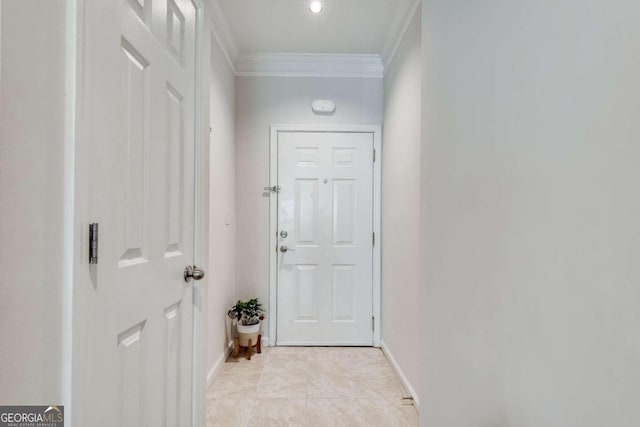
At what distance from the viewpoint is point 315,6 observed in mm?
2369

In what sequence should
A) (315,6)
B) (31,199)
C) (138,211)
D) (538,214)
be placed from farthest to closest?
(315,6) → (138,211) → (538,214) → (31,199)

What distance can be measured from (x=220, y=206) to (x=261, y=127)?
90 centimetres

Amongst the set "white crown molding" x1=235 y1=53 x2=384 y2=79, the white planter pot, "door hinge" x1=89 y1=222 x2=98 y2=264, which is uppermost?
"white crown molding" x1=235 y1=53 x2=384 y2=79

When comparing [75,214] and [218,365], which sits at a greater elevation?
[75,214]

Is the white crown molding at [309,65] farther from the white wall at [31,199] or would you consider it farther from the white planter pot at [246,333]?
the white wall at [31,199]

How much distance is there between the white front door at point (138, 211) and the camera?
0.80m

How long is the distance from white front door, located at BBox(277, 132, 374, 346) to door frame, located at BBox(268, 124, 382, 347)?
39 millimetres

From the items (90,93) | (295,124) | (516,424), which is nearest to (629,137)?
(516,424)

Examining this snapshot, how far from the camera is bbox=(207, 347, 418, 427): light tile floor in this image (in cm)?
198

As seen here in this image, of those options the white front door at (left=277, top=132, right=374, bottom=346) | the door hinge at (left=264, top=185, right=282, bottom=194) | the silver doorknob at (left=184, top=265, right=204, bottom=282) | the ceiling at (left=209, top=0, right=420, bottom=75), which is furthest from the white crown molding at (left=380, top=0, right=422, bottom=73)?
the silver doorknob at (left=184, top=265, right=204, bottom=282)

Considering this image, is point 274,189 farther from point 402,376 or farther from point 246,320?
point 402,376

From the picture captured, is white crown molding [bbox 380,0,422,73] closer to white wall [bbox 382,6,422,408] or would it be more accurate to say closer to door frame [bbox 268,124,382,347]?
white wall [bbox 382,6,422,408]

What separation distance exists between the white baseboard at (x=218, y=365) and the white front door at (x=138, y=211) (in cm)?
103

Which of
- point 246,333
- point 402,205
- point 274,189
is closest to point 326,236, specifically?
point 274,189
